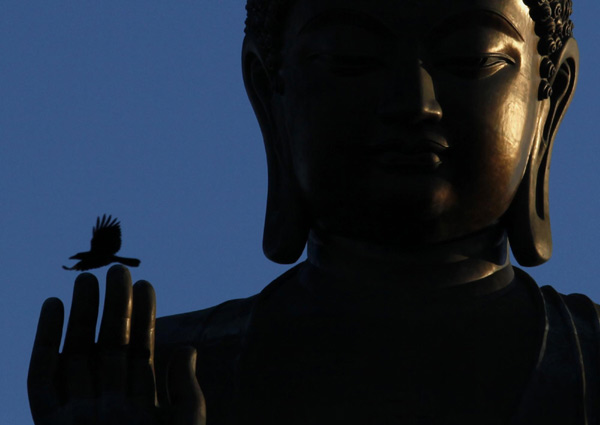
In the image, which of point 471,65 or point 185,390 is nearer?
point 185,390

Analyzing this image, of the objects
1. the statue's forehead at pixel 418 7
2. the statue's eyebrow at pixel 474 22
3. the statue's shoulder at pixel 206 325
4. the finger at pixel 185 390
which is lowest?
the finger at pixel 185 390

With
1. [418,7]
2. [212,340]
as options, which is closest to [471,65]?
[418,7]

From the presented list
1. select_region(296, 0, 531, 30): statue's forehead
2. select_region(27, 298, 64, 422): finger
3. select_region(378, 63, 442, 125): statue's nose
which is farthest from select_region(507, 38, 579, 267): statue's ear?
select_region(27, 298, 64, 422): finger

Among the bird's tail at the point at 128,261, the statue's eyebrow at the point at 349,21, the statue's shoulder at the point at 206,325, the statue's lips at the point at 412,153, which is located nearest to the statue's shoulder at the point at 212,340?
the statue's shoulder at the point at 206,325

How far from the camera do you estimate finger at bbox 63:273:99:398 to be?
9.16 metres

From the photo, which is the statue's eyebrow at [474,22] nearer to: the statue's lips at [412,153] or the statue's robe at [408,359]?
the statue's lips at [412,153]

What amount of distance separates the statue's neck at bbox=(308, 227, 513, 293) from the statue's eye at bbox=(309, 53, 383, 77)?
84cm

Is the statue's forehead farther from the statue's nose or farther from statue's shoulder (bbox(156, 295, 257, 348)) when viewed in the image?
statue's shoulder (bbox(156, 295, 257, 348))

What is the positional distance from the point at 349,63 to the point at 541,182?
1245 mm

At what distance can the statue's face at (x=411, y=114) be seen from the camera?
32.4 ft

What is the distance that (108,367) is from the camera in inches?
359

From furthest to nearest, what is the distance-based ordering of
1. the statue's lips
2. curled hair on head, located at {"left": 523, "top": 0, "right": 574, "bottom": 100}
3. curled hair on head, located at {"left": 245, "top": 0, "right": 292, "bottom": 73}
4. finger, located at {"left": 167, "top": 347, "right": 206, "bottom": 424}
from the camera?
curled hair on head, located at {"left": 245, "top": 0, "right": 292, "bottom": 73}, curled hair on head, located at {"left": 523, "top": 0, "right": 574, "bottom": 100}, the statue's lips, finger, located at {"left": 167, "top": 347, "right": 206, "bottom": 424}

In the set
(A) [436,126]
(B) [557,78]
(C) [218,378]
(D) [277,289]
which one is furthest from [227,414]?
(B) [557,78]

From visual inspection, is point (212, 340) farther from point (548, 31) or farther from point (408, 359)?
point (548, 31)
